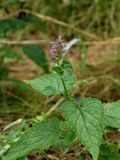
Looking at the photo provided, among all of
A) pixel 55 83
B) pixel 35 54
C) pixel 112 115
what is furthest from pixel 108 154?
pixel 35 54

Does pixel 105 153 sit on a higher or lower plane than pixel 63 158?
higher

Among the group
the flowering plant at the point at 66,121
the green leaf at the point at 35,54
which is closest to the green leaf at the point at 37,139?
the flowering plant at the point at 66,121

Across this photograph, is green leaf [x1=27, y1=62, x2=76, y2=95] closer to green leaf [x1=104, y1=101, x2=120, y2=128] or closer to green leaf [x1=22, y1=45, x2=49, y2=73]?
green leaf [x1=104, y1=101, x2=120, y2=128]

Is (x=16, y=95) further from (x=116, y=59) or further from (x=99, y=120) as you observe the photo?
(x=99, y=120)

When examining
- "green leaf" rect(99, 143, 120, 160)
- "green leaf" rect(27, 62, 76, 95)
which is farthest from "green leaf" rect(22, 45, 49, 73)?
"green leaf" rect(99, 143, 120, 160)

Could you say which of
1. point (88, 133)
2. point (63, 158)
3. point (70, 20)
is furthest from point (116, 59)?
point (88, 133)
